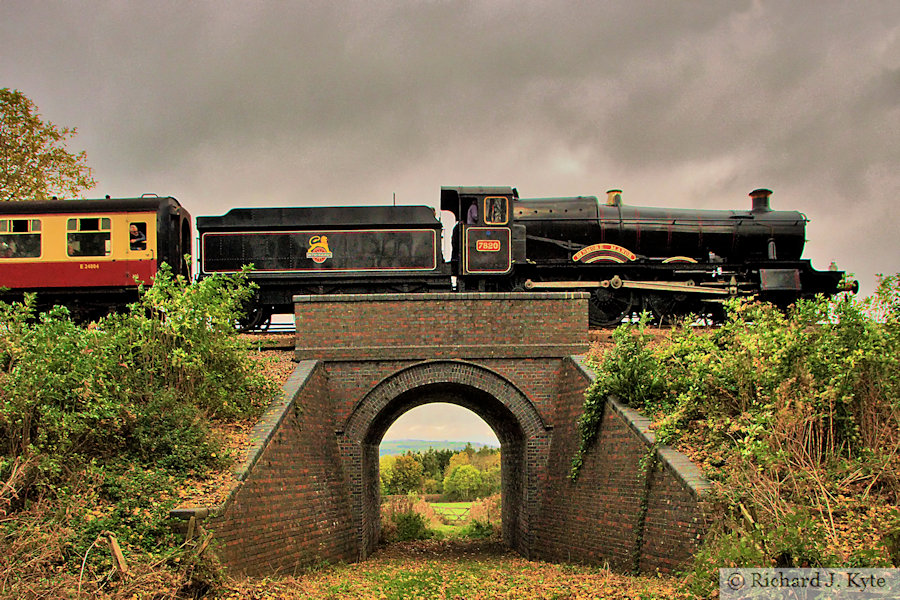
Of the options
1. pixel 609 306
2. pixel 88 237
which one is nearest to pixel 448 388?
pixel 609 306

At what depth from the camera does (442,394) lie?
14523 millimetres

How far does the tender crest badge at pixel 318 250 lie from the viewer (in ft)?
52.7

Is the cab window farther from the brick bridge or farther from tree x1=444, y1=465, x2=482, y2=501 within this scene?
tree x1=444, y1=465, x2=482, y2=501

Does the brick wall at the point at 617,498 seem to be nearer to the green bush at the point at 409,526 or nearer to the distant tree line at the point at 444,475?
the green bush at the point at 409,526

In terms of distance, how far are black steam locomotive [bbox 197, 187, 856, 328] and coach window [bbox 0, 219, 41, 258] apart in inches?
138

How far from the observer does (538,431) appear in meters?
12.9

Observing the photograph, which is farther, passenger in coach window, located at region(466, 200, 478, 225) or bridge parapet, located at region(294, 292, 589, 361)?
passenger in coach window, located at region(466, 200, 478, 225)

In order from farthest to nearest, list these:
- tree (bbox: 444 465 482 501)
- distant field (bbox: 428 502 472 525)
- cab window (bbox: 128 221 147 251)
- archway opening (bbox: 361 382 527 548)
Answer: tree (bbox: 444 465 482 501)
distant field (bbox: 428 502 472 525)
cab window (bbox: 128 221 147 251)
archway opening (bbox: 361 382 527 548)

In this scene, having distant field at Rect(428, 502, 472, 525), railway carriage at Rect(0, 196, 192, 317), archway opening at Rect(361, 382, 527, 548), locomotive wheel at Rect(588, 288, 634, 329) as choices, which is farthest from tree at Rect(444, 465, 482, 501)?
railway carriage at Rect(0, 196, 192, 317)

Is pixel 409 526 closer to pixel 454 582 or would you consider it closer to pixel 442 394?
pixel 442 394

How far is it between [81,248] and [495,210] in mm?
9002

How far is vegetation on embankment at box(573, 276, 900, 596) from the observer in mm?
7023

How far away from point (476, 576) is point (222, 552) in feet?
13.9

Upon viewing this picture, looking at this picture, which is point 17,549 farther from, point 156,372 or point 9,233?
point 9,233
